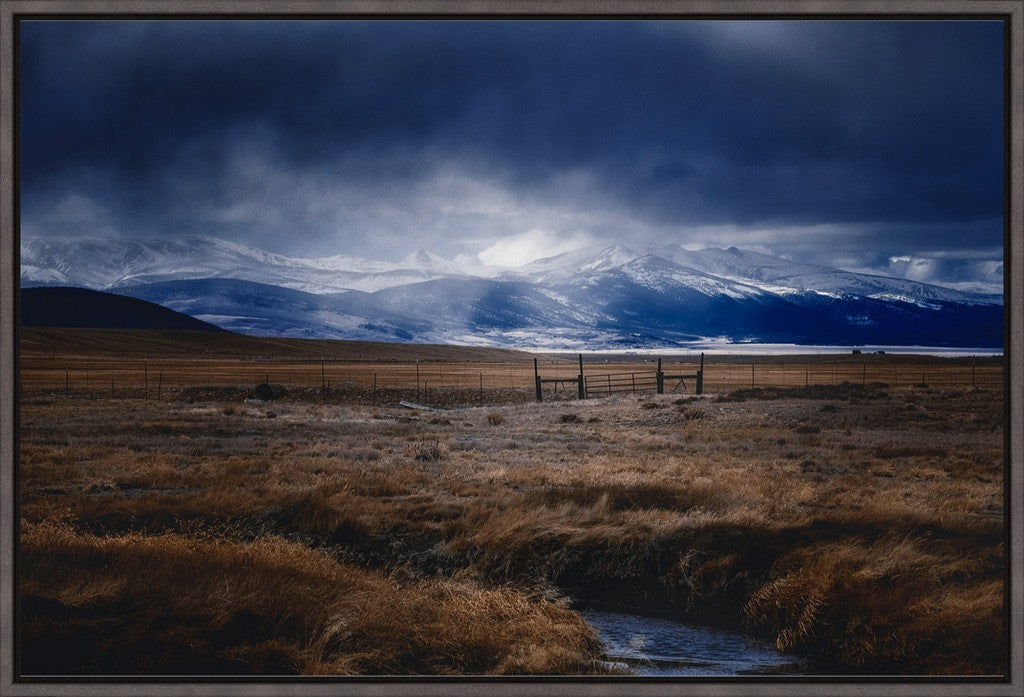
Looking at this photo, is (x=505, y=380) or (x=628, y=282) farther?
(x=505, y=380)

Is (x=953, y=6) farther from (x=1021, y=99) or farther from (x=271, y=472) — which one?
(x=271, y=472)

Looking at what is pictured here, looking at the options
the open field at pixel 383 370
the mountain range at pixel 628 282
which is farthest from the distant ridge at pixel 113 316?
the mountain range at pixel 628 282

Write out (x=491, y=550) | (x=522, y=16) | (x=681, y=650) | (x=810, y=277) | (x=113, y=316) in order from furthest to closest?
1. (x=113, y=316)
2. (x=810, y=277)
3. (x=491, y=550)
4. (x=681, y=650)
5. (x=522, y=16)

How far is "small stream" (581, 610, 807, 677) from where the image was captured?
725cm

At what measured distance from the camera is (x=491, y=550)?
9.46 meters

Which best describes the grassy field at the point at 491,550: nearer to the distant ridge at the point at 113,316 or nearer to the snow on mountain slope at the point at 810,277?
the snow on mountain slope at the point at 810,277

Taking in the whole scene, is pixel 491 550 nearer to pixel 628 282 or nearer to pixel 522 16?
pixel 522 16

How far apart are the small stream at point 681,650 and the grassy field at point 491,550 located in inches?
10.5

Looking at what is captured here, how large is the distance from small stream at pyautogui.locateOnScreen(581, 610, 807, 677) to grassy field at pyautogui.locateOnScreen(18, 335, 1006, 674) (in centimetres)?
27

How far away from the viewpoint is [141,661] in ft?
22.0

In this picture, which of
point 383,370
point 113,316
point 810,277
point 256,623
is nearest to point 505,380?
point 383,370

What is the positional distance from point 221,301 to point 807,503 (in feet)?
492

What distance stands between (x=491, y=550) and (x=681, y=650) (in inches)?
108
